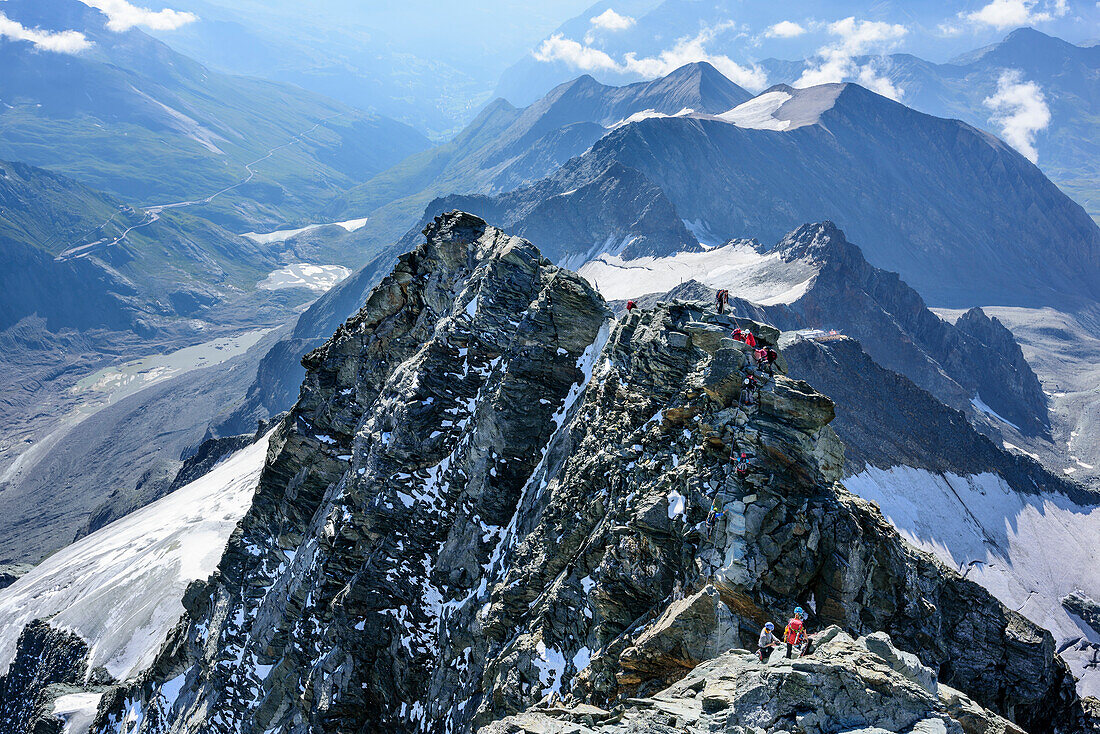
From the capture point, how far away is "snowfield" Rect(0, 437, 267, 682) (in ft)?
280

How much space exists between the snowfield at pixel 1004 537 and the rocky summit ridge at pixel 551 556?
69774mm

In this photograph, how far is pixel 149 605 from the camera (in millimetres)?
88812

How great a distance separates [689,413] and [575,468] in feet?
25.3

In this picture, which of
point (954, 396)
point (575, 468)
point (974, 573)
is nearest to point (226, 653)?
point (575, 468)

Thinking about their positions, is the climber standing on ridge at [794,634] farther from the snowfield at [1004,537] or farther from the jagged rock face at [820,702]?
the snowfield at [1004,537]

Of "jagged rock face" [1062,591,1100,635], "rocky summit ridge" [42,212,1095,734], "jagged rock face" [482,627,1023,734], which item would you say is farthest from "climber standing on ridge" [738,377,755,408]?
"jagged rock face" [1062,591,1100,635]

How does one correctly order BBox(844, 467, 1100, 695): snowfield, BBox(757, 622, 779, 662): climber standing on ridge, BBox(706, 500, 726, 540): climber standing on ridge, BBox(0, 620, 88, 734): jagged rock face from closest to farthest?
BBox(757, 622, 779, 662): climber standing on ridge → BBox(706, 500, 726, 540): climber standing on ridge → BBox(0, 620, 88, 734): jagged rock face → BBox(844, 467, 1100, 695): snowfield

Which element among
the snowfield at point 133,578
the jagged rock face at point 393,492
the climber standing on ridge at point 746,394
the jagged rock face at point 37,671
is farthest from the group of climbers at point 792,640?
the snowfield at point 133,578

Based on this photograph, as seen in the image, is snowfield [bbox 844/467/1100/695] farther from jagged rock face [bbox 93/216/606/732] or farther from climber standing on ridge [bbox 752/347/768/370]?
climber standing on ridge [bbox 752/347/768/370]

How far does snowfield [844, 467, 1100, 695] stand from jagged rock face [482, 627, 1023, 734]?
8024 cm

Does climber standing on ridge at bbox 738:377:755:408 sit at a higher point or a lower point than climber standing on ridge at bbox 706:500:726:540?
higher

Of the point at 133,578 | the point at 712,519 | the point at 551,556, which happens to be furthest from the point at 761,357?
the point at 133,578

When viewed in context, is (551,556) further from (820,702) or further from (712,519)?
(820,702)

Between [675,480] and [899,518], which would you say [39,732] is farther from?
[899,518]
